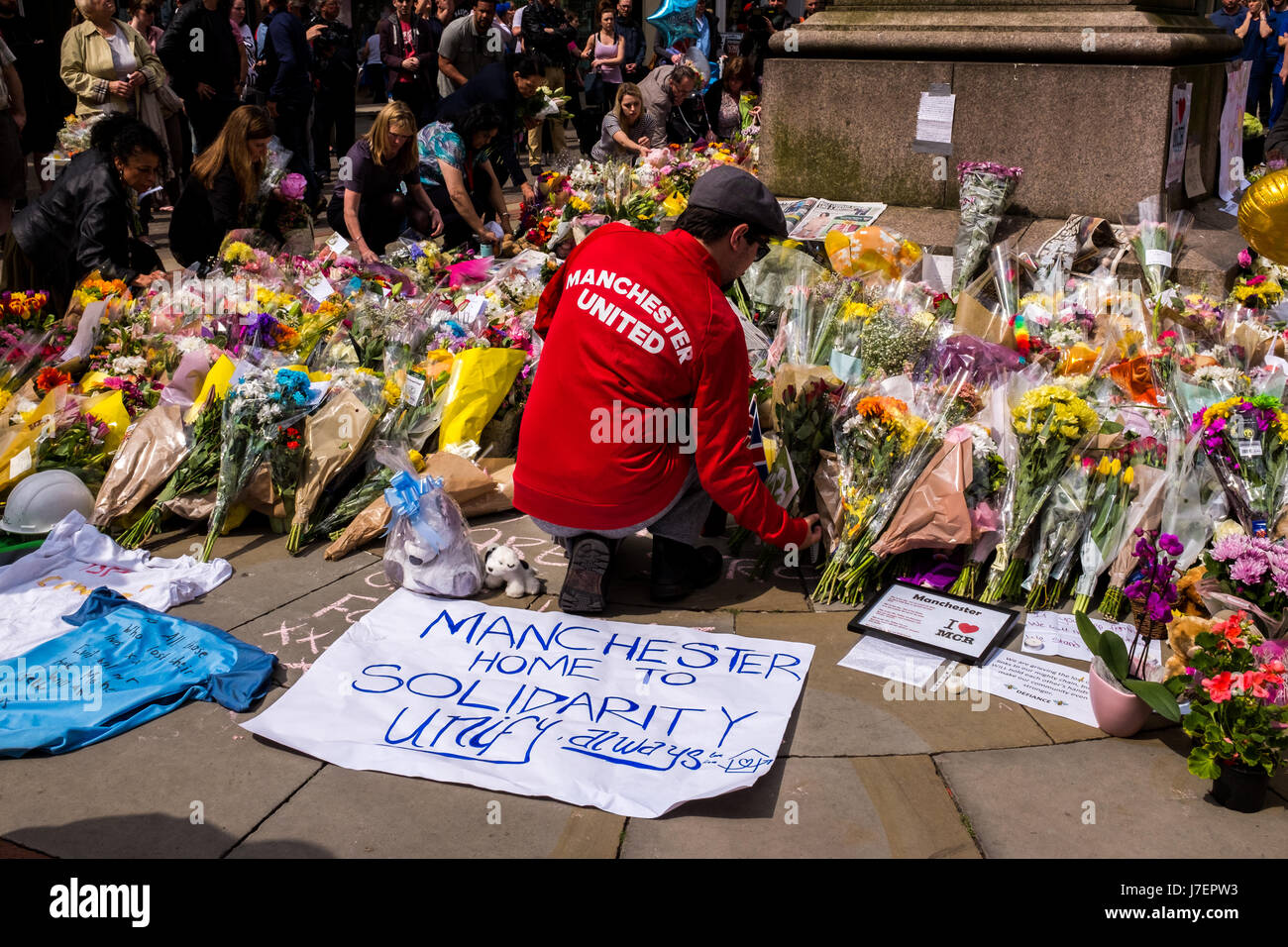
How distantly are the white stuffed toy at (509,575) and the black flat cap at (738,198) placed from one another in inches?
51.1

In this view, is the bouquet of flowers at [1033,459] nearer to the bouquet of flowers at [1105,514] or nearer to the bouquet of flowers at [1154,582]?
the bouquet of flowers at [1105,514]

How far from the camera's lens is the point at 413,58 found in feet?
34.8

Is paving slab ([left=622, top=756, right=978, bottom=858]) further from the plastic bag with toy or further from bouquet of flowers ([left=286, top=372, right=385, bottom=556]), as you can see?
bouquet of flowers ([left=286, top=372, right=385, bottom=556])

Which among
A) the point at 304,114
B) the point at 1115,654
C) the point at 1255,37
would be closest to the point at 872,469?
the point at 1115,654

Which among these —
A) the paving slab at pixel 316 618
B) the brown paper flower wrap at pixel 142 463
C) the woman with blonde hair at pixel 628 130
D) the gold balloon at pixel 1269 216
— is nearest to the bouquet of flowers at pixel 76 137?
the brown paper flower wrap at pixel 142 463

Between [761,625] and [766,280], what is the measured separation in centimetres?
238

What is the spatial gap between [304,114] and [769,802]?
912 cm

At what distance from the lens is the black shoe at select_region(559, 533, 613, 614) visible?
3572mm

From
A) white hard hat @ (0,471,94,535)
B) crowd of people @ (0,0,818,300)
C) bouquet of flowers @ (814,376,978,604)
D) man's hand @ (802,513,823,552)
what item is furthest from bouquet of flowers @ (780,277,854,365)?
crowd of people @ (0,0,818,300)

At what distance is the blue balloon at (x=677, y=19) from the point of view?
11.4 meters

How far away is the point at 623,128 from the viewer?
8898 mm

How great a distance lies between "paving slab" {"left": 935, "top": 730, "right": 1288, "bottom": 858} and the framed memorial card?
0.49 metres

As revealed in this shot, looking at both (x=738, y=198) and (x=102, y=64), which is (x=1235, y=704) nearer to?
(x=738, y=198)
